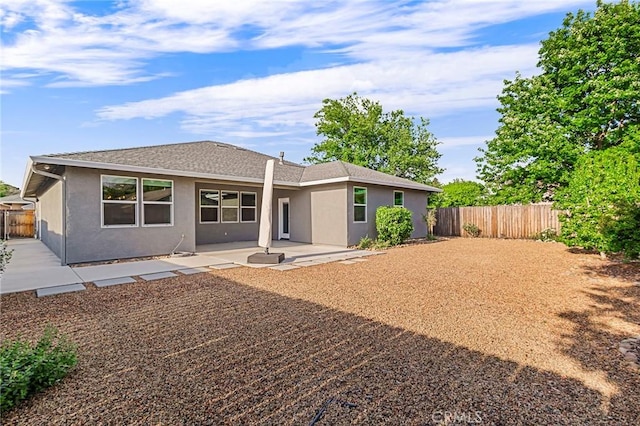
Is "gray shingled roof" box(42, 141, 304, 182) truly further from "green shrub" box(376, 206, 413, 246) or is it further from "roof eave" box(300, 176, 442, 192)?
"green shrub" box(376, 206, 413, 246)

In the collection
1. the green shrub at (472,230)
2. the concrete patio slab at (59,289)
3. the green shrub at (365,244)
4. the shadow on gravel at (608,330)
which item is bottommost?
the shadow on gravel at (608,330)

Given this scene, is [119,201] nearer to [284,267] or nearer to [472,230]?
[284,267]

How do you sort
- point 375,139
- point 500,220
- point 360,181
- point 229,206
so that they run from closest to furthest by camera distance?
point 360,181
point 229,206
point 500,220
point 375,139

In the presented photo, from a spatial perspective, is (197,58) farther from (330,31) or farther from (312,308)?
(312,308)

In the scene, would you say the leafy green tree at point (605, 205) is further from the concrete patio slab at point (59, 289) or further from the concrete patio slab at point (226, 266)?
the concrete patio slab at point (59, 289)

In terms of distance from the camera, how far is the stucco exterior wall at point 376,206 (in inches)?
491

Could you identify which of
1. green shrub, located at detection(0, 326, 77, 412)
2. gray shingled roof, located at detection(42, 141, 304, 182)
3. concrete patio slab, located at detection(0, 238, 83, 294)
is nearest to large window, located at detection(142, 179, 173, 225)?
gray shingled roof, located at detection(42, 141, 304, 182)

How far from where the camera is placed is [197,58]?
443 inches

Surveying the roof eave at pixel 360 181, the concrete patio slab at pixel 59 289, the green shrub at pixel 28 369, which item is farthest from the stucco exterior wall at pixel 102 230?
the green shrub at pixel 28 369

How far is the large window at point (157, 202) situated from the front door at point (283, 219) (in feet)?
19.4

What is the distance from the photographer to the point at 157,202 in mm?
9844

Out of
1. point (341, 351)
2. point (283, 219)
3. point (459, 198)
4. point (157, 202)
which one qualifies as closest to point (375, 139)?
point (459, 198)

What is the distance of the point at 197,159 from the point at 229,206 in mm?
2705

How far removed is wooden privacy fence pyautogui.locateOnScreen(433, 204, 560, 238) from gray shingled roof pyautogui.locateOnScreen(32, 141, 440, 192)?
3416 mm
